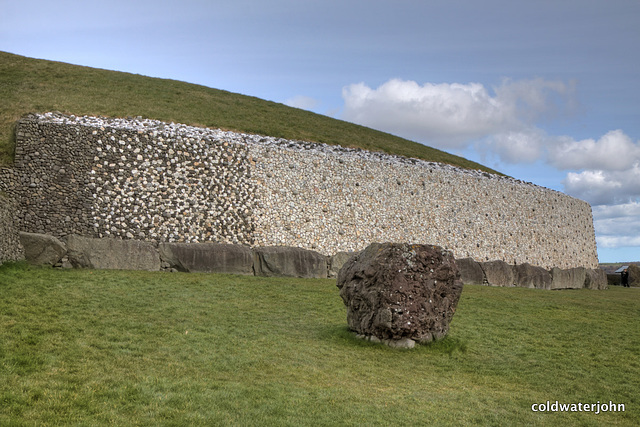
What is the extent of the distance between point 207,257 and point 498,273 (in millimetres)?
13205

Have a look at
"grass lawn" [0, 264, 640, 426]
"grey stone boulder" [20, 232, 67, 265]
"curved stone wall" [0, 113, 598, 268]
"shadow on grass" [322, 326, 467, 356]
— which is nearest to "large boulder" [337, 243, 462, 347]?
"shadow on grass" [322, 326, 467, 356]

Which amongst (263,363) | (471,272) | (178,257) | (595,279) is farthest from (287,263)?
(595,279)

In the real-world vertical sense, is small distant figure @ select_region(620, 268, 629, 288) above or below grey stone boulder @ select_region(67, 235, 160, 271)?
below

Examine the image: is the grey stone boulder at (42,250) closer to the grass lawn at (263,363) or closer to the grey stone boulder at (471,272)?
the grass lawn at (263,363)

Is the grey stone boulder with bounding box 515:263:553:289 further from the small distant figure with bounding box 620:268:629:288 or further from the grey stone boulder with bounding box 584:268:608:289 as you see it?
the small distant figure with bounding box 620:268:629:288

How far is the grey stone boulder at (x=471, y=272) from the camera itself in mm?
24906

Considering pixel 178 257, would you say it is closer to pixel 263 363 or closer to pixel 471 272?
pixel 263 363

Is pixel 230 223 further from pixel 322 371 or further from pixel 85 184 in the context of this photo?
pixel 322 371

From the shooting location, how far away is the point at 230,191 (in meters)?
23.0

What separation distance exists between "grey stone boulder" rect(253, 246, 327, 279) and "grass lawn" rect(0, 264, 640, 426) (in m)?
3.71

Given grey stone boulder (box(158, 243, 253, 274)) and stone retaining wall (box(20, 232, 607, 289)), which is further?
grey stone boulder (box(158, 243, 253, 274))

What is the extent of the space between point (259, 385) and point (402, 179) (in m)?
20.5

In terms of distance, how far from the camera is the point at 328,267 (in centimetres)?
2191

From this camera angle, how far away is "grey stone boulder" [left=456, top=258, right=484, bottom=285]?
81.7 feet
